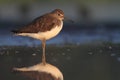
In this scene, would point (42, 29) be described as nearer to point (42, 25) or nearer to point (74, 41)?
point (42, 25)

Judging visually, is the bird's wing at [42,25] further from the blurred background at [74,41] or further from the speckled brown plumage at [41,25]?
the blurred background at [74,41]

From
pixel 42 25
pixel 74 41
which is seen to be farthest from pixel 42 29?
pixel 74 41

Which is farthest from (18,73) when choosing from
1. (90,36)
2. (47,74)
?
(90,36)

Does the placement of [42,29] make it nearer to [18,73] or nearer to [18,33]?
[18,33]

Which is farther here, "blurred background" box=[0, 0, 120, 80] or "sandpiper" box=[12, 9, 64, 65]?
"sandpiper" box=[12, 9, 64, 65]

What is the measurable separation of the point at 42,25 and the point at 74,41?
62.2 inches

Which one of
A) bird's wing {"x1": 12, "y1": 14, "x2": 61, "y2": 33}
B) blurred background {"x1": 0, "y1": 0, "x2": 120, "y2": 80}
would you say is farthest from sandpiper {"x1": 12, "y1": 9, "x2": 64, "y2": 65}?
blurred background {"x1": 0, "y1": 0, "x2": 120, "y2": 80}

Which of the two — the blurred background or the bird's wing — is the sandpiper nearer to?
the bird's wing

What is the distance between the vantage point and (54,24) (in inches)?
339

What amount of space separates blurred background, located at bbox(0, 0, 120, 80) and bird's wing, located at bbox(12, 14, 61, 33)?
1.37 feet

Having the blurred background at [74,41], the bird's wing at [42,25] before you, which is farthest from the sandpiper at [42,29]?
the blurred background at [74,41]

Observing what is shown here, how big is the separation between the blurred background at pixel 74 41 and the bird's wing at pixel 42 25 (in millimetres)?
418

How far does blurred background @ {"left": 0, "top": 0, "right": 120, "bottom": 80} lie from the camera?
7.90m

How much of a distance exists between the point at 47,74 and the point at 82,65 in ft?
2.63
